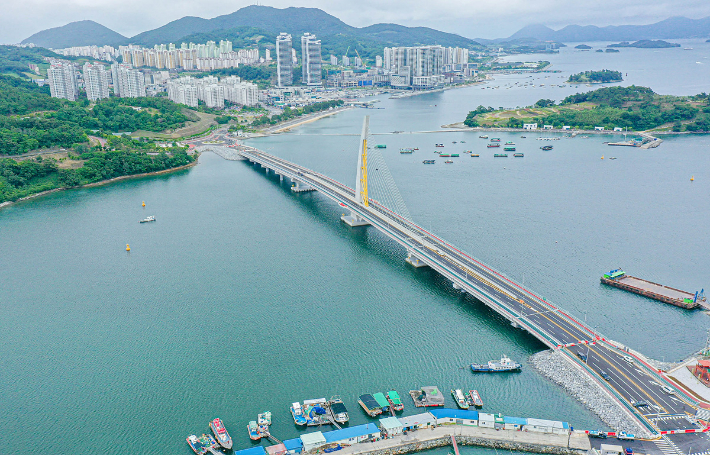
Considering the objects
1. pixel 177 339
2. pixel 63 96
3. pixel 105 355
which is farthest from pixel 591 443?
pixel 63 96

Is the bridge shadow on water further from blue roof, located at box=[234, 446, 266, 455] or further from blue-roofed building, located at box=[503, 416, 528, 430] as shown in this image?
blue roof, located at box=[234, 446, 266, 455]

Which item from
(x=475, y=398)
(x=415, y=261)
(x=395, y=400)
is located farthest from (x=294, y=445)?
(x=415, y=261)

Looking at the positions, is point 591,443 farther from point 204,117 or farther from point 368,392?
point 204,117

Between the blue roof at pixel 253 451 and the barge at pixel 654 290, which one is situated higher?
the barge at pixel 654 290

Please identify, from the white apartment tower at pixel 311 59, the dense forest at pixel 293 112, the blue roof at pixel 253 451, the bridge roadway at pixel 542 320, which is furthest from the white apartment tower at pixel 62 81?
the blue roof at pixel 253 451

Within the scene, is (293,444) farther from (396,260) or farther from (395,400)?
(396,260)

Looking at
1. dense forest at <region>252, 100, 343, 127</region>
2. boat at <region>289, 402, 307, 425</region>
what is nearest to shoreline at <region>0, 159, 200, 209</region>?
dense forest at <region>252, 100, 343, 127</region>

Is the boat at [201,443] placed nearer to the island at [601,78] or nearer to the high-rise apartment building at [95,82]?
the high-rise apartment building at [95,82]
